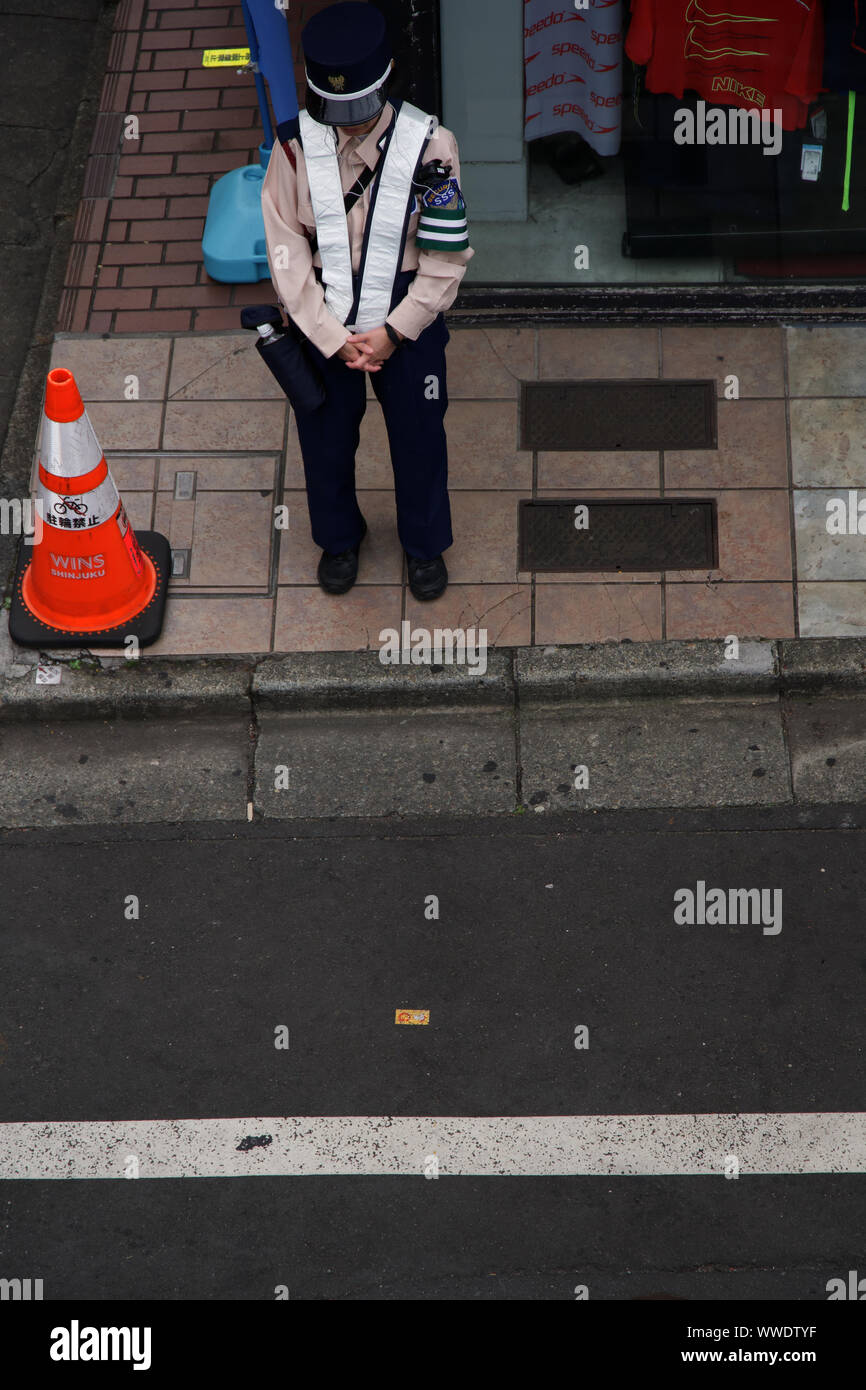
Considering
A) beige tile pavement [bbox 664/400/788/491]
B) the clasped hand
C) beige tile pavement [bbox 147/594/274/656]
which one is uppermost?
the clasped hand

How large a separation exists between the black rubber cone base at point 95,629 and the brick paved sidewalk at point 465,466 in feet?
0.22

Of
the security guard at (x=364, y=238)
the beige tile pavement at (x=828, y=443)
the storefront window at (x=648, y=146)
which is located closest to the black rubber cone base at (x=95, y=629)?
the security guard at (x=364, y=238)

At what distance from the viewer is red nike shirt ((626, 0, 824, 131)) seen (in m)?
6.44

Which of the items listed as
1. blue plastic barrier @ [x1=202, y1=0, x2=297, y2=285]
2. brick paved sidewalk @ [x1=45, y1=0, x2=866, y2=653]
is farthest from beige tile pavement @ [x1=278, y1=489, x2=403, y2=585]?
blue plastic barrier @ [x1=202, y1=0, x2=297, y2=285]

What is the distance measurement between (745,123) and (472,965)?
4.17m

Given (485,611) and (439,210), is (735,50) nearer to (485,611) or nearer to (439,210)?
(439,210)

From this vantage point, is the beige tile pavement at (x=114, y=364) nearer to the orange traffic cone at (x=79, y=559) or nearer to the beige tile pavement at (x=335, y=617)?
the orange traffic cone at (x=79, y=559)

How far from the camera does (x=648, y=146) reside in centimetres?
705

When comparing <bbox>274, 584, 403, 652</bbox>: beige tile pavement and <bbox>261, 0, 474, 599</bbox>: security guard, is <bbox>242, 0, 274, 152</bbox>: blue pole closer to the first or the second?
<bbox>261, 0, 474, 599</bbox>: security guard

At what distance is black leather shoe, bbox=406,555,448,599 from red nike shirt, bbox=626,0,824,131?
2.58 metres

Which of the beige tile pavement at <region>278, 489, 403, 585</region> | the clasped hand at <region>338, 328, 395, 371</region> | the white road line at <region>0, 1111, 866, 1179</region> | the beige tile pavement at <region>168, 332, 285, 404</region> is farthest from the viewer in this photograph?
the beige tile pavement at <region>168, 332, 285, 404</region>

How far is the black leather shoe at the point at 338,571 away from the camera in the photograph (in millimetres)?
6016

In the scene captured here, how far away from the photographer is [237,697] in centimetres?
581

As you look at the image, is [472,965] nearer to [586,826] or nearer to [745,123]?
[586,826]
